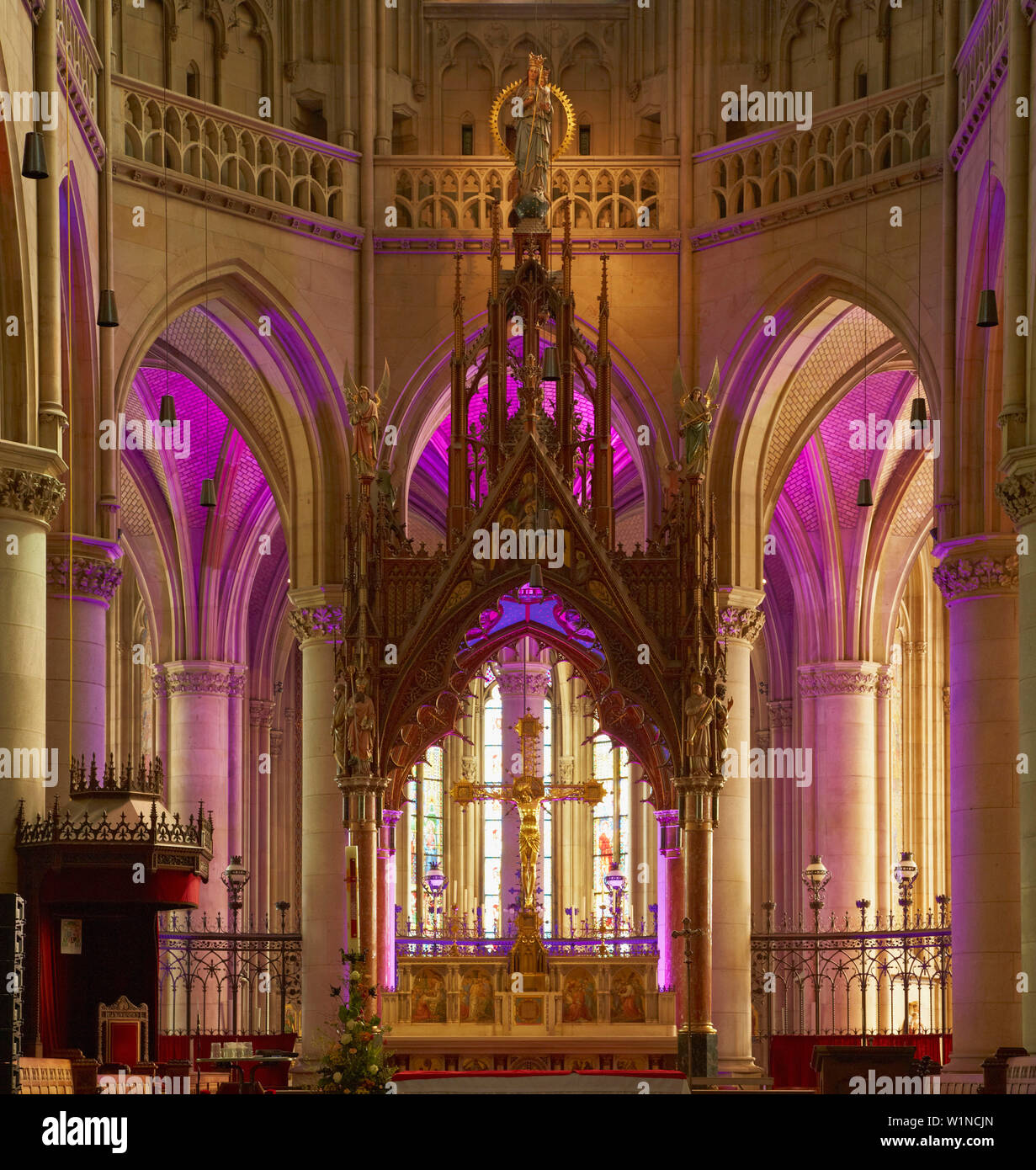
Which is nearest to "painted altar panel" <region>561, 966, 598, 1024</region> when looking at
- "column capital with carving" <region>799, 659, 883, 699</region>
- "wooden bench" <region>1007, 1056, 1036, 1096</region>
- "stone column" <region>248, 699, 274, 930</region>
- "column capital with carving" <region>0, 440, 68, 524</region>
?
"wooden bench" <region>1007, 1056, 1036, 1096</region>

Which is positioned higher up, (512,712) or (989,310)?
(989,310)

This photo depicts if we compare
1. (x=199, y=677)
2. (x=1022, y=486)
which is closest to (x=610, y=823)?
(x=199, y=677)

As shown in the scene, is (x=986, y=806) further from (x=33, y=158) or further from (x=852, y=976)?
(x=33, y=158)

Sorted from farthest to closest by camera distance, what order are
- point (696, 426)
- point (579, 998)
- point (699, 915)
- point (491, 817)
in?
point (491, 817)
point (696, 426)
point (579, 998)
point (699, 915)

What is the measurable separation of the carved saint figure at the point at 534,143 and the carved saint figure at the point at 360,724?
21.4 ft

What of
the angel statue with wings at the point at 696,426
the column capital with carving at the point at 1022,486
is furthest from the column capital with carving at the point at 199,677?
the column capital with carving at the point at 1022,486

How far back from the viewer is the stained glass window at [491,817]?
48.1 m

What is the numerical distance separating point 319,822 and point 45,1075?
1110 cm

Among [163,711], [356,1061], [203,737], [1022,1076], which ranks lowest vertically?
[1022,1076]

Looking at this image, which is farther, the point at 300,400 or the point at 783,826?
the point at 783,826

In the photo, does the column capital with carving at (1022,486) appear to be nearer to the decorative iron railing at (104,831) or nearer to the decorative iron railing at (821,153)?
the decorative iron railing at (821,153)

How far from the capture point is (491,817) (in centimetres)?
4900

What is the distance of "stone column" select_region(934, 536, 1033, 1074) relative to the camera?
28375 millimetres
